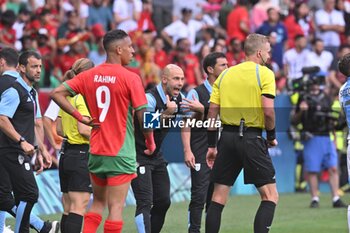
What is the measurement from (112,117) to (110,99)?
0.20 metres

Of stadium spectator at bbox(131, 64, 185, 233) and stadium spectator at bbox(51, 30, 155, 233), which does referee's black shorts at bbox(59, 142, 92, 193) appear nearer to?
stadium spectator at bbox(131, 64, 185, 233)

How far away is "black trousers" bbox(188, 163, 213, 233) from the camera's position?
45.2 ft

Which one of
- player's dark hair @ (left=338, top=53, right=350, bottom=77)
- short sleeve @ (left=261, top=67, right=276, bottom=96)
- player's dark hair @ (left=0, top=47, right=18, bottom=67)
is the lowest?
short sleeve @ (left=261, top=67, right=276, bottom=96)

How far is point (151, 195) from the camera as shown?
12.7 metres

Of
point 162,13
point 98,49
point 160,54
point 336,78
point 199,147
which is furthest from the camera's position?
point 162,13

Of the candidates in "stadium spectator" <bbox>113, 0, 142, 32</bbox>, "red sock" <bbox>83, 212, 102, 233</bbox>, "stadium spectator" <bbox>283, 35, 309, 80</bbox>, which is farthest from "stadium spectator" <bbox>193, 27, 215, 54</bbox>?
"red sock" <bbox>83, 212, 102, 233</bbox>

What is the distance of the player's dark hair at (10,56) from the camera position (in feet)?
41.9

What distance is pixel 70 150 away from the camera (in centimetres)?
1298

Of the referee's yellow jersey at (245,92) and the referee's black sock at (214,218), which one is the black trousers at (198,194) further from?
the referee's yellow jersey at (245,92)

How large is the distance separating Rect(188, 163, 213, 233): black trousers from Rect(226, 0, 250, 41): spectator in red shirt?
1231 cm

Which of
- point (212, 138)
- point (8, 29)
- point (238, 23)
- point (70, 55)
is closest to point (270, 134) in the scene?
point (212, 138)

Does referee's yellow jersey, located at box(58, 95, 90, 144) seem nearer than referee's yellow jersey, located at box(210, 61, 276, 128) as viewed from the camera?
No

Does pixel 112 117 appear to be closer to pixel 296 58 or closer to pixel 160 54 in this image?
pixel 160 54

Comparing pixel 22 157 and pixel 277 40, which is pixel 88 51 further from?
pixel 22 157
